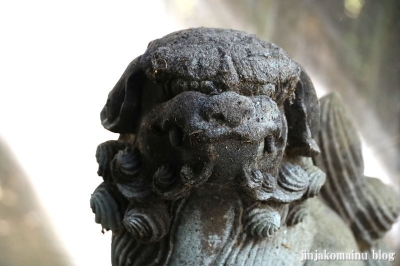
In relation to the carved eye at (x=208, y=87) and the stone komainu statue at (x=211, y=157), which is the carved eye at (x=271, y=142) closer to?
the stone komainu statue at (x=211, y=157)

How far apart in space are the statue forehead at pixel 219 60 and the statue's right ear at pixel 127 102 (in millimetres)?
48

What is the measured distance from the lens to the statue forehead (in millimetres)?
779

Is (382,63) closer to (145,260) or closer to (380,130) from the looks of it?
(380,130)

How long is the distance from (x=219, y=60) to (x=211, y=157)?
17cm

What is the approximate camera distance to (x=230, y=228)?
0.87 m

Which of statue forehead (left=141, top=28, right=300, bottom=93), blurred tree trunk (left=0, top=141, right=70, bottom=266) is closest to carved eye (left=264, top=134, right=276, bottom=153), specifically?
statue forehead (left=141, top=28, right=300, bottom=93)

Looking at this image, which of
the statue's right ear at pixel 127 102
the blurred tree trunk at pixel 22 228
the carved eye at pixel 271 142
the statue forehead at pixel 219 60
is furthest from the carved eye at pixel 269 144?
the blurred tree trunk at pixel 22 228

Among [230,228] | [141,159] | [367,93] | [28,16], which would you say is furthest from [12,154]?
[367,93]

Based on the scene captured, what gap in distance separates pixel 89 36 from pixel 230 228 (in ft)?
3.30

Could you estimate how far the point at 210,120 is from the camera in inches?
29.4

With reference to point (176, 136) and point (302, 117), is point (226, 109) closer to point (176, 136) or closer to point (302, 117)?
point (176, 136)

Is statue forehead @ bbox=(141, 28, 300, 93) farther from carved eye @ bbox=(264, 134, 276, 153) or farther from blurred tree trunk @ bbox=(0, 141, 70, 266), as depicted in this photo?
blurred tree trunk @ bbox=(0, 141, 70, 266)

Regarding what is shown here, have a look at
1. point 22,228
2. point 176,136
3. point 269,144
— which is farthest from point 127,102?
point 22,228

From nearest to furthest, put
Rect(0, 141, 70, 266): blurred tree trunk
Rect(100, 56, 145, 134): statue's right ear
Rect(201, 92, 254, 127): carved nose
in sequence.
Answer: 1. Rect(201, 92, 254, 127): carved nose
2. Rect(100, 56, 145, 134): statue's right ear
3. Rect(0, 141, 70, 266): blurred tree trunk
